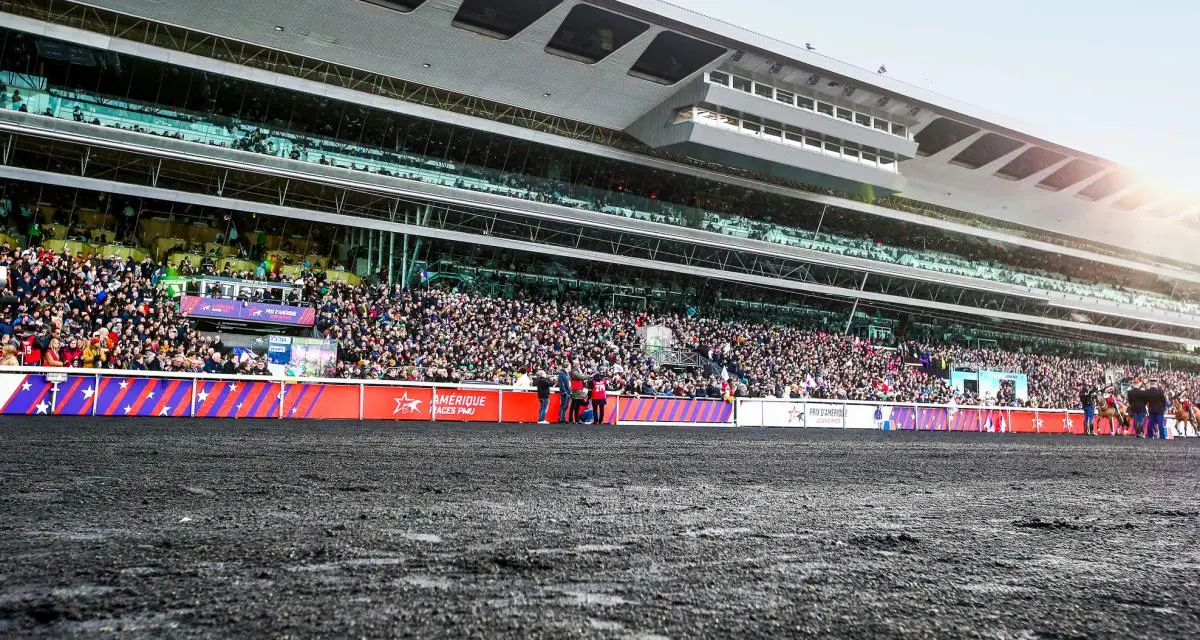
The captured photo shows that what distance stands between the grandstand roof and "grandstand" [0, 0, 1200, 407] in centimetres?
13

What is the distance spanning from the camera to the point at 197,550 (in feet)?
10.4

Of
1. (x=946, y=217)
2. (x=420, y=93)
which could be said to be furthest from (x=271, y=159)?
(x=946, y=217)

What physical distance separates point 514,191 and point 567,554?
35.3 metres

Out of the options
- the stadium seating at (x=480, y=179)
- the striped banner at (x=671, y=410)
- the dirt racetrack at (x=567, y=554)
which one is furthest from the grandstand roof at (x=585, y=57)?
the dirt racetrack at (x=567, y=554)

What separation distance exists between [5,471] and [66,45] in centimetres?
2984

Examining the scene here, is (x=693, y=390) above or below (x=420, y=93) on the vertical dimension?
below

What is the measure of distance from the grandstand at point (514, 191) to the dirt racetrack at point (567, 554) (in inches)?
803

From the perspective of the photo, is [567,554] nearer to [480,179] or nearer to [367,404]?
[367,404]

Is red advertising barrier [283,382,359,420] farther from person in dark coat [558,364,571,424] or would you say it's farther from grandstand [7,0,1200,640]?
person in dark coat [558,364,571,424]

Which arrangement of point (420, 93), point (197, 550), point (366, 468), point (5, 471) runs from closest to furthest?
point (197, 550), point (5, 471), point (366, 468), point (420, 93)

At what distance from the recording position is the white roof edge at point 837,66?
36.2 meters

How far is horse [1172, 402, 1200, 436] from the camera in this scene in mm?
31500

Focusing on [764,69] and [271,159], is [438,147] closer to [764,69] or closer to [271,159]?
[271,159]

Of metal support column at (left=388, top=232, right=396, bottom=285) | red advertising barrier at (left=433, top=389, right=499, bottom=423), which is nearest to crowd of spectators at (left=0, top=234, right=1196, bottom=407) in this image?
metal support column at (left=388, top=232, right=396, bottom=285)
